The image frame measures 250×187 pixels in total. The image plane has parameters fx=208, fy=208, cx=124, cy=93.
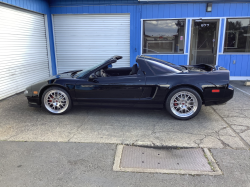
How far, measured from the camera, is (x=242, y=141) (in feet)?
11.5

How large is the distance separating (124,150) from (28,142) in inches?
64.3

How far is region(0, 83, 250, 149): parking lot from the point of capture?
11.7ft

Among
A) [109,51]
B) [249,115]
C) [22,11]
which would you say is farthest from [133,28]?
[249,115]

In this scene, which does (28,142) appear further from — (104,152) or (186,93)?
(186,93)

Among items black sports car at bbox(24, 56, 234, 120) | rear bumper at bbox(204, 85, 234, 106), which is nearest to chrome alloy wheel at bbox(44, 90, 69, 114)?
black sports car at bbox(24, 56, 234, 120)

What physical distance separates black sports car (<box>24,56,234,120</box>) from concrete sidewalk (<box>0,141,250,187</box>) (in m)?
1.37

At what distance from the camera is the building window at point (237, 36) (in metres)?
8.36

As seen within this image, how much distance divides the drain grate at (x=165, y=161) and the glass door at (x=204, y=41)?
6.47 meters

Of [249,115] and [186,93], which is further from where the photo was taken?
[249,115]

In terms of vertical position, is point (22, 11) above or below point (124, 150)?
above

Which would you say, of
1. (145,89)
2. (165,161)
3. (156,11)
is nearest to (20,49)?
(145,89)

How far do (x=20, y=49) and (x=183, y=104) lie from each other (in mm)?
5939

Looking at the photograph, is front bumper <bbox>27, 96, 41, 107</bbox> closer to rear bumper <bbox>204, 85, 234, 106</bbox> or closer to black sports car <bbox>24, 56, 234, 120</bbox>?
black sports car <bbox>24, 56, 234, 120</bbox>

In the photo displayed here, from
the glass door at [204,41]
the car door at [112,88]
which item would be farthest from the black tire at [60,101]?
the glass door at [204,41]
